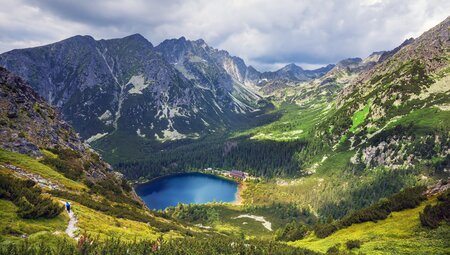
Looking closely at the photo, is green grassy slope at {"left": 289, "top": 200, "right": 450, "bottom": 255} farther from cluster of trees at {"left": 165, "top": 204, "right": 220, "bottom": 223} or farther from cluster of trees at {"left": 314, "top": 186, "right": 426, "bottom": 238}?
cluster of trees at {"left": 165, "top": 204, "right": 220, "bottom": 223}

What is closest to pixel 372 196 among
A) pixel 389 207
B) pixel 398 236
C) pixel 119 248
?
pixel 389 207

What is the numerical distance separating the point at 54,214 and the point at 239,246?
27.0 meters

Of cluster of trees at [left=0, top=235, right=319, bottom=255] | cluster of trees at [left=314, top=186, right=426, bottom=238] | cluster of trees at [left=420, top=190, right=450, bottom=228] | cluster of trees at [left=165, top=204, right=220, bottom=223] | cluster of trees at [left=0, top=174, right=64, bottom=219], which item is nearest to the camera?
cluster of trees at [left=0, top=235, right=319, bottom=255]

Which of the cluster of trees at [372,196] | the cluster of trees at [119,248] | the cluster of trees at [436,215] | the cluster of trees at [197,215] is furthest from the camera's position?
the cluster of trees at [372,196]

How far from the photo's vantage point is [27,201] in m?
43.2

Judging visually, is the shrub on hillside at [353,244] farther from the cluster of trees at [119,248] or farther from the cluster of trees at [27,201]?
the cluster of trees at [27,201]

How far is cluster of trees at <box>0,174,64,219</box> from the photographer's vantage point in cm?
4134

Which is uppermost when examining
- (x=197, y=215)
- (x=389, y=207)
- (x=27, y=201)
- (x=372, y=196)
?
(x=27, y=201)

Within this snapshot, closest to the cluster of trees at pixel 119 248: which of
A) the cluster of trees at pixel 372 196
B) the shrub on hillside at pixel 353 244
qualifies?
the shrub on hillside at pixel 353 244

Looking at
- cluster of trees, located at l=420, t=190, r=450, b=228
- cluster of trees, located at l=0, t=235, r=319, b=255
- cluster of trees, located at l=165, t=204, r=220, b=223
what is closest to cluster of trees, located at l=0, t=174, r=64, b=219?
cluster of trees, located at l=0, t=235, r=319, b=255

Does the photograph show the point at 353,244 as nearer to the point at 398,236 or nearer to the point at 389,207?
the point at 398,236

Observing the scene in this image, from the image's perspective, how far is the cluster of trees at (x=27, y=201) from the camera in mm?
41344

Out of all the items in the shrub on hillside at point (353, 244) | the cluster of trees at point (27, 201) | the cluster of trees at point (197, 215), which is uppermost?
the cluster of trees at point (27, 201)

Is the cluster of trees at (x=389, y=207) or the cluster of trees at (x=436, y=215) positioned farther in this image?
the cluster of trees at (x=389, y=207)
